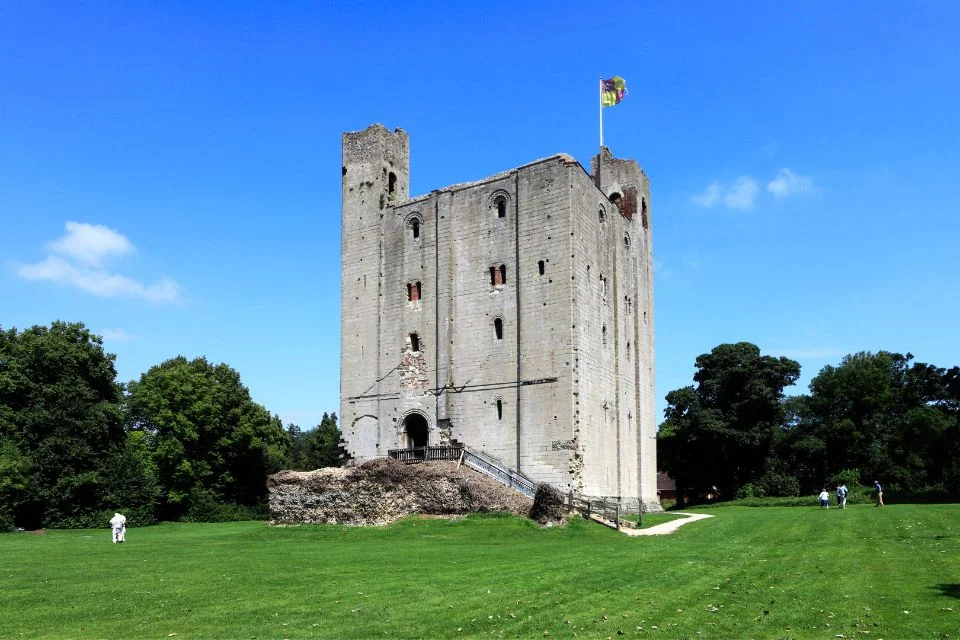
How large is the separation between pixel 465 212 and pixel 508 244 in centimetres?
315

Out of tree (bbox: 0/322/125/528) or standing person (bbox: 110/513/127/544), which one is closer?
standing person (bbox: 110/513/127/544)

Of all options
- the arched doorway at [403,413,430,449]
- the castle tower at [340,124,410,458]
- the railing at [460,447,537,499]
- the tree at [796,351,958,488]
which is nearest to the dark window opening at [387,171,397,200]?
the castle tower at [340,124,410,458]

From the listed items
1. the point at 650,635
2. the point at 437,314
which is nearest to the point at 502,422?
the point at 437,314

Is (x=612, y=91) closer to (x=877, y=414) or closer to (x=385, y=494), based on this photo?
(x=385, y=494)

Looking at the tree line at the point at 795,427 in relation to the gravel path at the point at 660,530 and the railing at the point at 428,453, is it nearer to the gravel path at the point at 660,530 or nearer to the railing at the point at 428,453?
the gravel path at the point at 660,530

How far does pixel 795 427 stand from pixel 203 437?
43.3 m

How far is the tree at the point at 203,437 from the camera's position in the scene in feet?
153

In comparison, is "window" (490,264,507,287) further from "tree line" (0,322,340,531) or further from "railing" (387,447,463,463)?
"tree line" (0,322,340,531)

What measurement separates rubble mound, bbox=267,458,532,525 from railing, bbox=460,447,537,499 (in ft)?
4.86

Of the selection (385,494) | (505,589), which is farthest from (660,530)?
(505,589)

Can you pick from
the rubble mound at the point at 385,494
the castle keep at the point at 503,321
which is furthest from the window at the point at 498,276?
the rubble mound at the point at 385,494

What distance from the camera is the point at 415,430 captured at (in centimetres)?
3903

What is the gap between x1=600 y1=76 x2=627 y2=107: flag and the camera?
42.6m

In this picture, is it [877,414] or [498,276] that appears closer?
[498,276]
